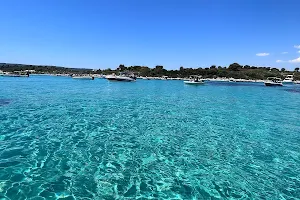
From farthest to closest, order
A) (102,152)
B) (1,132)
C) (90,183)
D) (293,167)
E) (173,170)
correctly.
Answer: (1,132)
(102,152)
(293,167)
(173,170)
(90,183)

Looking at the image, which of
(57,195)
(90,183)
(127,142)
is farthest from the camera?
(127,142)

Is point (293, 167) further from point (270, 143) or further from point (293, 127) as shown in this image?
point (293, 127)

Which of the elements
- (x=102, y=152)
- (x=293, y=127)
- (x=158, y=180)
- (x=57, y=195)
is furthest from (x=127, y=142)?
(x=293, y=127)

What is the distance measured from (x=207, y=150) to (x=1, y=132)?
13807 mm

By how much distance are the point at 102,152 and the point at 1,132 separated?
8199 millimetres

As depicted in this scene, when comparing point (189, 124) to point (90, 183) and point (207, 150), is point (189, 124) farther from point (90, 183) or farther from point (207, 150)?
point (90, 183)

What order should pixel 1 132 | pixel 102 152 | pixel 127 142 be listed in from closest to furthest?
pixel 102 152
pixel 127 142
pixel 1 132

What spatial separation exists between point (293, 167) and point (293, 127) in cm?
1142

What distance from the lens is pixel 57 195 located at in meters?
8.66

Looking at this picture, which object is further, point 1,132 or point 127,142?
point 1,132

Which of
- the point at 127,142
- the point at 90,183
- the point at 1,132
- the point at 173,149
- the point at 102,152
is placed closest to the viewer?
the point at 90,183

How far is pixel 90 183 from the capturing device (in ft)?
31.9

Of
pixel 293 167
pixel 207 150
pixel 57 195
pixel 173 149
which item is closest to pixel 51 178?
pixel 57 195

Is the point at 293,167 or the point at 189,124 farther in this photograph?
the point at 189,124
